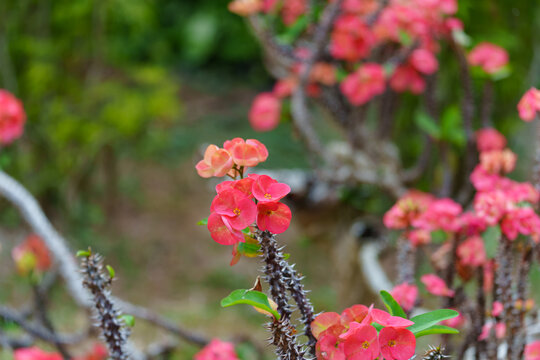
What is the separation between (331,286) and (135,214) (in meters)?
1.66

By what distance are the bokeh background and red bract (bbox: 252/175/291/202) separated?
1.53 metres

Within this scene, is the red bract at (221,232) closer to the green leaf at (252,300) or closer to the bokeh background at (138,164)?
the green leaf at (252,300)

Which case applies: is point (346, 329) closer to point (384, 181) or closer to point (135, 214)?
point (384, 181)

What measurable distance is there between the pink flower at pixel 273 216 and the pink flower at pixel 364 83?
124 cm

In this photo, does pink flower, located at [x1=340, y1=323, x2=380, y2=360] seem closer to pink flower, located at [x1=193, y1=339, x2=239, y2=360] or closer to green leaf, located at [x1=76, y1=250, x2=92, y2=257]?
green leaf, located at [x1=76, y1=250, x2=92, y2=257]

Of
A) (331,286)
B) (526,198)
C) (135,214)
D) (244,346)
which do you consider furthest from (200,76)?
(526,198)

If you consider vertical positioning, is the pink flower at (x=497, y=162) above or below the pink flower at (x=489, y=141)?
below

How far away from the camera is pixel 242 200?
51cm

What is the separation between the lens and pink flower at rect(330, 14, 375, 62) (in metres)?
1.72

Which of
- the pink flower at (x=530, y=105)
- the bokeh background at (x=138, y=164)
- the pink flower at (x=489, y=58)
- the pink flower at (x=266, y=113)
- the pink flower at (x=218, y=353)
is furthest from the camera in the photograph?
the bokeh background at (x=138, y=164)

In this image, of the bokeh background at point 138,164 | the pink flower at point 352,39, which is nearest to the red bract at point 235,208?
the pink flower at point 352,39

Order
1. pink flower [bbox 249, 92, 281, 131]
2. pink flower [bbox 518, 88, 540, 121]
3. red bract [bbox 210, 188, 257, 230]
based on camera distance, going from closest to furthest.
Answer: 1. red bract [bbox 210, 188, 257, 230]
2. pink flower [bbox 518, 88, 540, 121]
3. pink flower [bbox 249, 92, 281, 131]

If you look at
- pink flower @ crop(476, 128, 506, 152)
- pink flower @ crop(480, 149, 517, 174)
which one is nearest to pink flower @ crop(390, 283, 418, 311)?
pink flower @ crop(480, 149, 517, 174)

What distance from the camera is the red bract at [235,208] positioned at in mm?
512
